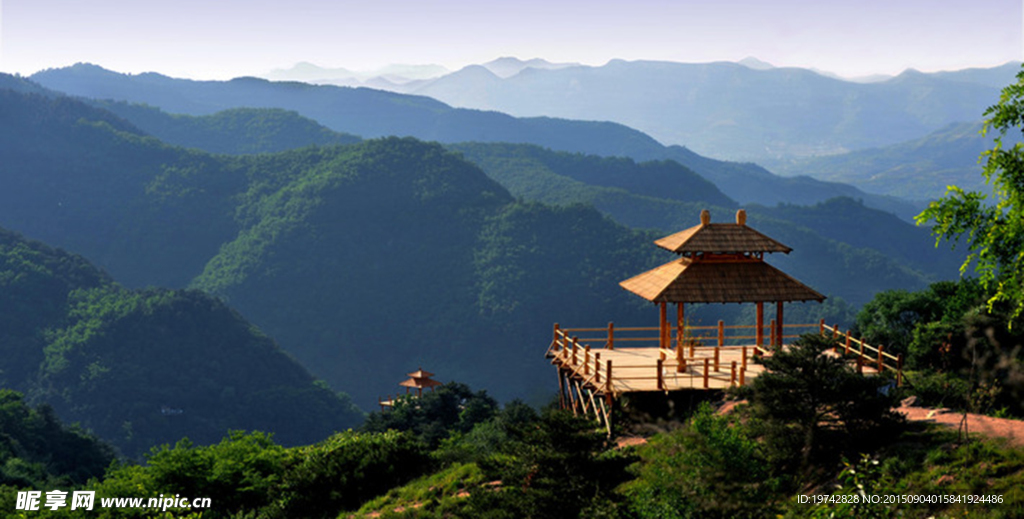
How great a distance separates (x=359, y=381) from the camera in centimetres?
15338

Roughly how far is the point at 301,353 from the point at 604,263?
5654 centimetres

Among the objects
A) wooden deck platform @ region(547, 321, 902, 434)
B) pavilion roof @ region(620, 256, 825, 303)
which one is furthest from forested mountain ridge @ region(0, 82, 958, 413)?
pavilion roof @ region(620, 256, 825, 303)

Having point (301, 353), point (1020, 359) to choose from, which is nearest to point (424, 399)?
point (1020, 359)

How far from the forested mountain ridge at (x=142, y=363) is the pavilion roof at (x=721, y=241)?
85.3 meters

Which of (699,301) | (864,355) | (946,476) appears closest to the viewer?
(946,476)

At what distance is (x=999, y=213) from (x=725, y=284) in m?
10.5

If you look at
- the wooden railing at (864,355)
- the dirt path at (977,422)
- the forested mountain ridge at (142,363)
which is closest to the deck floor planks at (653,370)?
the wooden railing at (864,355)

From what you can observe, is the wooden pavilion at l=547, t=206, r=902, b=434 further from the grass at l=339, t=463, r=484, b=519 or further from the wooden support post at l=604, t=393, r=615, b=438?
the grass at l=339, t=463, r=484, b=519

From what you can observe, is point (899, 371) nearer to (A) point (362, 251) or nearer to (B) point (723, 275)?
(B) point (723, 275)

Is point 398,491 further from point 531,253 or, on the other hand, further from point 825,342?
point 531,253

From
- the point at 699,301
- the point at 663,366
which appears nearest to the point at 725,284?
the point at 699,301

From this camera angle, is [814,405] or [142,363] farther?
[142,363]

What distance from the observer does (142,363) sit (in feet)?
379

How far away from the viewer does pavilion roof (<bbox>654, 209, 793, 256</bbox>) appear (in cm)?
2547
